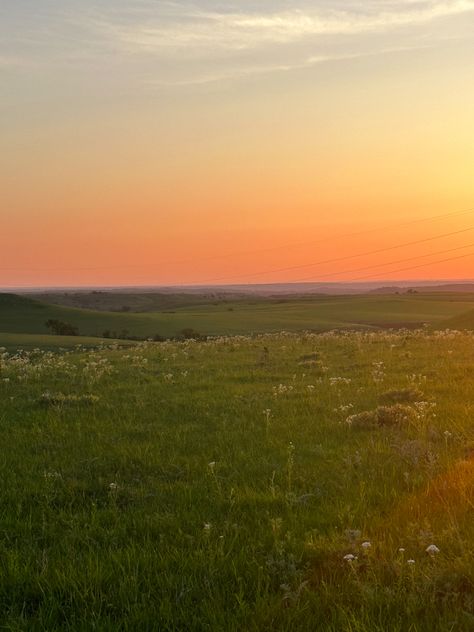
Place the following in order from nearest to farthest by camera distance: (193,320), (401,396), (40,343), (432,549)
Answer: (432,549), (401,396), (40,343), (193,320)

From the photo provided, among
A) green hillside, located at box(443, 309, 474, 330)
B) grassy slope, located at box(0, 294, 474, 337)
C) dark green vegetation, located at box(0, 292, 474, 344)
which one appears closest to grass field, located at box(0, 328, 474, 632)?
green hillside, located at box(443, 309, 474, 330)

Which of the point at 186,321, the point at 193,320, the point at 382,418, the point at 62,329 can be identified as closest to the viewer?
the point at 382,418

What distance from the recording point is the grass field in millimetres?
4695

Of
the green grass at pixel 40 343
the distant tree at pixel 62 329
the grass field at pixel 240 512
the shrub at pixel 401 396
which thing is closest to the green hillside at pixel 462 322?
the green grass at pixel 40 343

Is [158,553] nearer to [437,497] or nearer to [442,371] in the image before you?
[437,497]

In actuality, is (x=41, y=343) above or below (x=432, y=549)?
below

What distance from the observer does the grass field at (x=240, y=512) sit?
470 cm

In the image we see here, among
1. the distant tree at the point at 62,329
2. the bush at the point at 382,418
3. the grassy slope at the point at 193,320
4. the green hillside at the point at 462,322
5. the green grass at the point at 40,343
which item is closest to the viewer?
the bush at the point at 382,418

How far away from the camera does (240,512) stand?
671 cm

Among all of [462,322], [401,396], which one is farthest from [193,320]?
[401,396]

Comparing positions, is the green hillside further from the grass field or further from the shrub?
the shrub

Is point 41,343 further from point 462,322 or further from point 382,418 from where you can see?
point 382,418

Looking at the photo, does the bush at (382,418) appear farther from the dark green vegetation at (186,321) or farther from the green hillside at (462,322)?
the dark green vegetation at (186,321)

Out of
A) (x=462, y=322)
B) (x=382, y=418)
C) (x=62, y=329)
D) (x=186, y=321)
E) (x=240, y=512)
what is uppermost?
(x=462, y=322)
